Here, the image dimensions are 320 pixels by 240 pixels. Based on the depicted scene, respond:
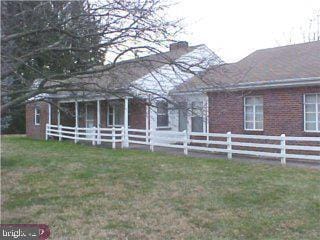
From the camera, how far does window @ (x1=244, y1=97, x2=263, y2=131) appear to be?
67.1 feet

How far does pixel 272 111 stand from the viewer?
19.8m

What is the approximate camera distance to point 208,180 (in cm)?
1310

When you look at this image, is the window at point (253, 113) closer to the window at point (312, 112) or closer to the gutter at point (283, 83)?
the gutter at point (283, 83)

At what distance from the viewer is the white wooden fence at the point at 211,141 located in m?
16.6

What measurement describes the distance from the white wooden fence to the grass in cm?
144

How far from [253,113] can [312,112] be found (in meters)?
2.74

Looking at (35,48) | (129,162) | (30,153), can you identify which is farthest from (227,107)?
(35,48)

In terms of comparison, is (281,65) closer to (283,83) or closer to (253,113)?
(253,113)

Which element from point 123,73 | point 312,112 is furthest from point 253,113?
point 123,73

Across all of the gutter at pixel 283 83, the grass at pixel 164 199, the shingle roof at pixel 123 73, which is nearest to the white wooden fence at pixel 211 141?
the grass at pixel 164 199

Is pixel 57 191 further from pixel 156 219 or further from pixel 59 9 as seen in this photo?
pixel 59 9

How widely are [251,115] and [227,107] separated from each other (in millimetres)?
1250

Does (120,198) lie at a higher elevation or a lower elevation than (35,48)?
lower

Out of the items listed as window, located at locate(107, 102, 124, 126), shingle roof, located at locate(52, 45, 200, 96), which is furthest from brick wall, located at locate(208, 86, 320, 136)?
shingle roof, located at locate(52, 45, 200, 96)
